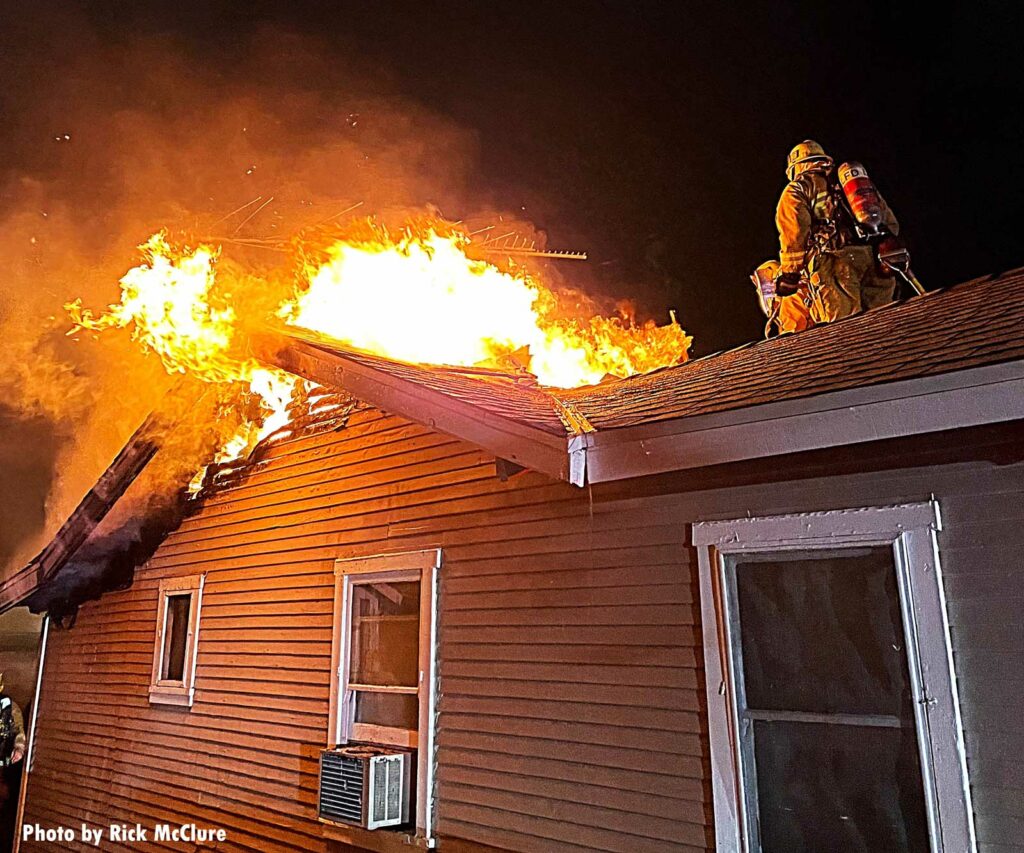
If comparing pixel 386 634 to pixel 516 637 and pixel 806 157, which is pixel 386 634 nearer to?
pixel 516 637

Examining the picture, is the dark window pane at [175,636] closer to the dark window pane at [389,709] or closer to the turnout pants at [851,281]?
the dark window pane at [389,709]

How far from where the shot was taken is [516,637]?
17.2ft

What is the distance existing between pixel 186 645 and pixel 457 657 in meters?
4.32

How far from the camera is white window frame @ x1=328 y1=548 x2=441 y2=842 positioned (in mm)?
5570

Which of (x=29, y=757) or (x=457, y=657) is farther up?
(x=457, y=657)

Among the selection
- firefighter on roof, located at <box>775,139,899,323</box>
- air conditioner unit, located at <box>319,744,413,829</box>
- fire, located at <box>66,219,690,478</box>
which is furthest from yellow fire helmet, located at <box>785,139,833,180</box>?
air conditioner unit, located at <box>319,744,413,829</box>

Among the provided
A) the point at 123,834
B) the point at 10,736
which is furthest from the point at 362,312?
the point at 10,736

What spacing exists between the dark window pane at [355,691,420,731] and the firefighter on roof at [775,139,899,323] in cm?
519

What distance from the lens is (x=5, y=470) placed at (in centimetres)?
2539

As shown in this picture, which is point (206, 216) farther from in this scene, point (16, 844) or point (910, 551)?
point (910, 551)

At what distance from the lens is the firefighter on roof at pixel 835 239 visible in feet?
24.0

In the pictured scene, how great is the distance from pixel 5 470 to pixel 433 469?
82.1ft

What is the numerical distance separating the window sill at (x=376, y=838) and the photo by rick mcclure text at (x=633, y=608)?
0.09 feet

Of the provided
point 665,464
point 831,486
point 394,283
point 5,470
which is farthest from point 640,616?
point 5,470
